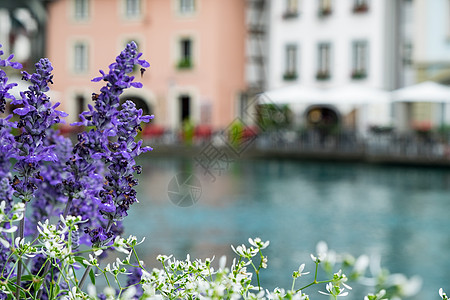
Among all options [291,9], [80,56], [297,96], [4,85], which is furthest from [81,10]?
[4,85]

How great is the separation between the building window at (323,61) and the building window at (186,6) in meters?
6.32

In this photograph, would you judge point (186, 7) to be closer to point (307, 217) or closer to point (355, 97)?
point (355, 97)

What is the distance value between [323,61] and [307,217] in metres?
21.7

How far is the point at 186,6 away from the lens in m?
40.2

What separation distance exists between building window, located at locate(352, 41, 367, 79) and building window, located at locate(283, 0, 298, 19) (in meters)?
3.11

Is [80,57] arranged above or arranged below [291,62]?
above

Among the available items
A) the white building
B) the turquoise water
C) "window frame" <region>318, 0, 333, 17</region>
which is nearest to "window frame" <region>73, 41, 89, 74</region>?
the white building

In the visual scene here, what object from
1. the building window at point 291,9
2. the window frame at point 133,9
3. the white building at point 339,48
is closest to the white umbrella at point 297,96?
the white building at point 339,48

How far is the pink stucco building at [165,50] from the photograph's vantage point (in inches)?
1550

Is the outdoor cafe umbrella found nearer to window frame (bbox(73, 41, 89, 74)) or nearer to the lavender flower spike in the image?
window frame (bbox(73, 41, 89, 74))

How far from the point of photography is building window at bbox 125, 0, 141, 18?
135 feet

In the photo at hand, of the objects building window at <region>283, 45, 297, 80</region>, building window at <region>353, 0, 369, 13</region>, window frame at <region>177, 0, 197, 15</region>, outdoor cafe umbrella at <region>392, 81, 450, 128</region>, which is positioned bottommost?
outdoor cafe umbrella at <region>392, 81, 450, 128</region>

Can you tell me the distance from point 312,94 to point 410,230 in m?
16.9

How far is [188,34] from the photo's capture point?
40.1 meters
